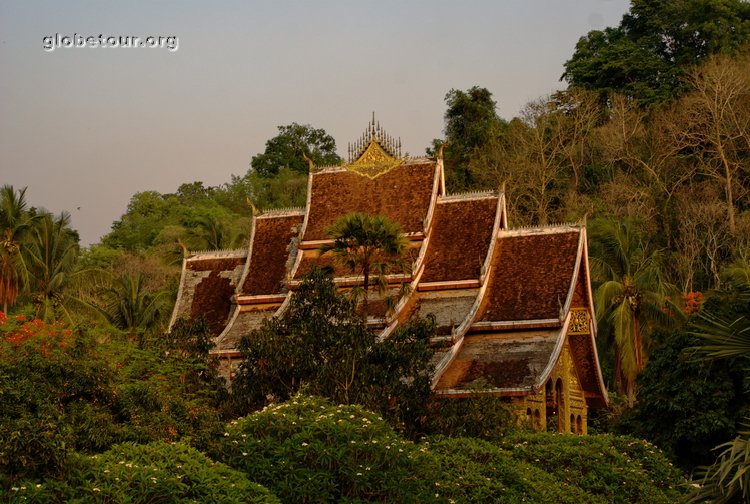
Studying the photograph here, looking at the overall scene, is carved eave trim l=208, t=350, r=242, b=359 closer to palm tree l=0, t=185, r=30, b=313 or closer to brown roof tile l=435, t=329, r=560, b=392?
brown roof tile l=435, t=329, r=560, b=392

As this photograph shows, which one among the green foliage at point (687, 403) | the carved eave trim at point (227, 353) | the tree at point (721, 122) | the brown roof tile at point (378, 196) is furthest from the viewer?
the tree at point (721, 122)

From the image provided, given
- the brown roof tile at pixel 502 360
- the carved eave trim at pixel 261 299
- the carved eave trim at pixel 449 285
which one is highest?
the carved eave trim at pixel 449 285

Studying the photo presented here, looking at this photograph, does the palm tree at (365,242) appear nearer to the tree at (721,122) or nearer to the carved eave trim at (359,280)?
the carved eave trim at (359,280)

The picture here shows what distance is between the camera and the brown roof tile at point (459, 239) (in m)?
30.8

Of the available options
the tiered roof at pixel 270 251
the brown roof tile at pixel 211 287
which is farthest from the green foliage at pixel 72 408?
the brown roof tile at pixel 211 287

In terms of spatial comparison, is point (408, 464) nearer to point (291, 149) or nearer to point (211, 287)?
point (211, 287)

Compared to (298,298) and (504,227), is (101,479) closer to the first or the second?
(298,298)

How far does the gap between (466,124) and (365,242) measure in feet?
110

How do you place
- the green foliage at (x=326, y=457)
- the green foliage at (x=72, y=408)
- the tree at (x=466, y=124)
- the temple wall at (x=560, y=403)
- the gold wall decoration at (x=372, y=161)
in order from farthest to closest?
the tree at (x=466, y=124), the gold wall decoration at (x=372, y=161), the temple wall at (x=560, y=403), the green foliage at (x=326, y=457), the green foliage at (x=72, y=408)

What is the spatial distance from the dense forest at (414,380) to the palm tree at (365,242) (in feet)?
7.25

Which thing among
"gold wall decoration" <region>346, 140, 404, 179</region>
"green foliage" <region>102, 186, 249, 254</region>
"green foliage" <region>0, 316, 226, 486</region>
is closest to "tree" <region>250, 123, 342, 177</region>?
"green foliage" <region>102, 186, 249, 254</region>

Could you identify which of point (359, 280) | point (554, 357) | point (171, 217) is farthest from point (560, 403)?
point (171, 217)

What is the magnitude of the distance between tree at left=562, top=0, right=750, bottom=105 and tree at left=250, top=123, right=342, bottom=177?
43.9ft

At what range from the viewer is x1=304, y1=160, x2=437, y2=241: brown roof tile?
32031 millimetres
